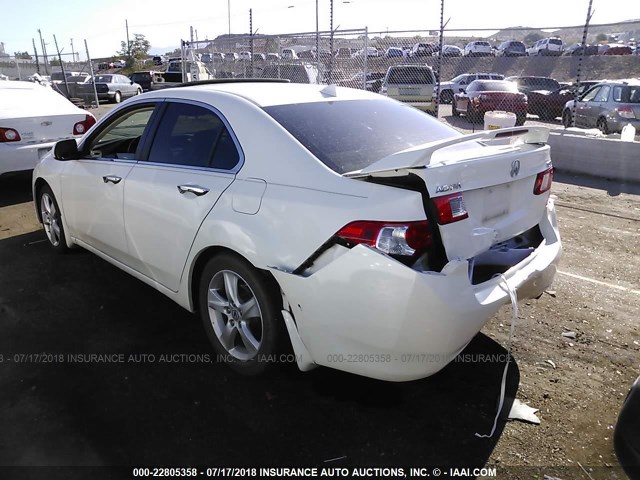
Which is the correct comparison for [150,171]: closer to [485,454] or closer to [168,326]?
[168,326]

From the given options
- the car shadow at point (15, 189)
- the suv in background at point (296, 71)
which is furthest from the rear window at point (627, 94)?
the car shadow at point (15, 189)

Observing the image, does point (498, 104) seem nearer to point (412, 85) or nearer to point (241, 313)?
point (412, 85)

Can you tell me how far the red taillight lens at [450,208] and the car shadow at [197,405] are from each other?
112 centimetres

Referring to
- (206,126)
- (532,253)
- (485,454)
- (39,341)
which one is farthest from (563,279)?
(39,341)

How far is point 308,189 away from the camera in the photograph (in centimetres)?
264

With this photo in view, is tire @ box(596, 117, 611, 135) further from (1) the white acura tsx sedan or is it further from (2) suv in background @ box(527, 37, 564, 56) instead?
(2) suv in background @ box(527, 37, 564, 56)

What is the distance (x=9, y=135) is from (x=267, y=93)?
17.3 ft

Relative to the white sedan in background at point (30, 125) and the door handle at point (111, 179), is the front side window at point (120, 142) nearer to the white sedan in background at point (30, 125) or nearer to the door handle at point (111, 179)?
the door handle at point (111, 179)

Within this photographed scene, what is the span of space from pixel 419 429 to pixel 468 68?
3732 cm

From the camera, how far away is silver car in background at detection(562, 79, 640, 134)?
38.5 feet

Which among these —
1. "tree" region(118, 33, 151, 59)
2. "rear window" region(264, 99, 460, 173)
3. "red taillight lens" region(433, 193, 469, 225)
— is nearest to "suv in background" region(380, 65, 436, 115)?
"rear window" region(264, 99, 460, 173)

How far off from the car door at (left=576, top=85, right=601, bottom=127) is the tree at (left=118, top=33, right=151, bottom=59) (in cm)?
4715

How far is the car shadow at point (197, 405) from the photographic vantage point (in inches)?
101

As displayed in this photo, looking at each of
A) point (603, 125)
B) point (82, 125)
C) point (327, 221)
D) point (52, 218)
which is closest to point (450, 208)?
point (327, 221)
